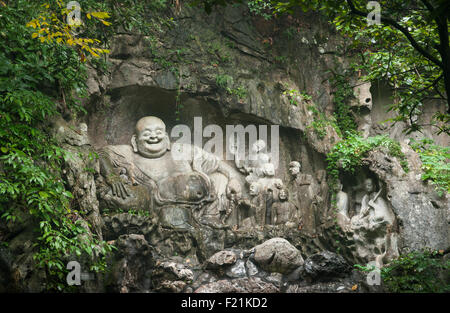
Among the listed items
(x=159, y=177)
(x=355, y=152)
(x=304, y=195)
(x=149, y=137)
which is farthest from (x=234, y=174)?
(x=355, y=152)

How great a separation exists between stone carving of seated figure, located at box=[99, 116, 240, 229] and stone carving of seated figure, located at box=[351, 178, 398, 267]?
2.47m

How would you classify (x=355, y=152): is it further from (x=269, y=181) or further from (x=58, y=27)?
(x=58, y=27)

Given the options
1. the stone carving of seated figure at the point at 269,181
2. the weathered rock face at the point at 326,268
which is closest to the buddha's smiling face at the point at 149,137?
the stone carving of seated figure at the point at 269,181

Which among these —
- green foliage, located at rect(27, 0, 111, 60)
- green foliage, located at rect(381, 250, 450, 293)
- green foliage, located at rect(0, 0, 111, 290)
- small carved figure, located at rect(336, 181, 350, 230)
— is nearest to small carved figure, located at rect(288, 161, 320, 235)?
small carved figure, located at rect(336, 181, 350, 230)

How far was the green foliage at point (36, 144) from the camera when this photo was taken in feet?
16.0

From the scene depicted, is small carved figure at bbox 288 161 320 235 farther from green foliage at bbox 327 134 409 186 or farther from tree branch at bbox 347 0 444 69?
tree branch at bbox 347 0 444 69

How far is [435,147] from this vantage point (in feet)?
28.5

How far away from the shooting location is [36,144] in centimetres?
530

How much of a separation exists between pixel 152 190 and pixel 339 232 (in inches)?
141

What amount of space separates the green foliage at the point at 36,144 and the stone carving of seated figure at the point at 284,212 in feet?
12.1

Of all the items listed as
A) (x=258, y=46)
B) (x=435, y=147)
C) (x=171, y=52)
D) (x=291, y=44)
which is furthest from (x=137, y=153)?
(x=435, y=147)

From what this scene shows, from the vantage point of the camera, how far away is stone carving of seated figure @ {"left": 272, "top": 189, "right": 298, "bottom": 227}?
8.28m

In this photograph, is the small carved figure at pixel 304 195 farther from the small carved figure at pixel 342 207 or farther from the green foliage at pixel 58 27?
the green foliage at pixel 58 27

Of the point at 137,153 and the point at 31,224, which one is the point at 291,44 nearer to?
the point at 137,153
